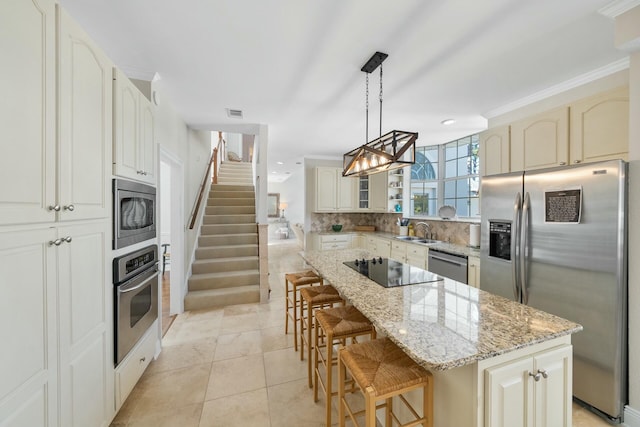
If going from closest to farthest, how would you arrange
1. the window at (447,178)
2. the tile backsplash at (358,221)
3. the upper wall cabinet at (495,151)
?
the upper wall cabinet at (495,151) → the window at (447,178) → the tile backsplash at (358,221)

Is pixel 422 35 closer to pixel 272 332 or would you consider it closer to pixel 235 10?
pixel 235 10

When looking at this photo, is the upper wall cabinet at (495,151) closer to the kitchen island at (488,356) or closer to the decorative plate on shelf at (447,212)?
the decorative plate on shelf at (447,212)

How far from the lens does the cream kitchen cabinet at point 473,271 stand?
2.84 metres

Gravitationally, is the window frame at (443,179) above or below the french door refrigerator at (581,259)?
above

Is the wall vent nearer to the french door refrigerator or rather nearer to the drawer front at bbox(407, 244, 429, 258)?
the french door refrigerator

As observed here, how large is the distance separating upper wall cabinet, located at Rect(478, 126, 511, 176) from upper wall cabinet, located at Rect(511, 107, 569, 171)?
62 mm

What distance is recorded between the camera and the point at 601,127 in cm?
196

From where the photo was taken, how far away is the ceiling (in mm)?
1476

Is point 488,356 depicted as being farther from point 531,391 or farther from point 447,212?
point 447,212

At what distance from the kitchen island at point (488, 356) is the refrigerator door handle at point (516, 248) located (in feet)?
3.13

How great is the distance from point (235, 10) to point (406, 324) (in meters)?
2.04

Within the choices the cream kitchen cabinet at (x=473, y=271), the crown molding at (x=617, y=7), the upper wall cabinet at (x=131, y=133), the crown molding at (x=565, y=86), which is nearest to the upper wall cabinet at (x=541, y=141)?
the crown molding at (x=565, y=86)

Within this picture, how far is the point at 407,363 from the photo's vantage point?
1198mm

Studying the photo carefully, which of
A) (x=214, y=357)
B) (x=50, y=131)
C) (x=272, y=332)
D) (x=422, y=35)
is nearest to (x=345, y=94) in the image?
(x=422, y=35)
